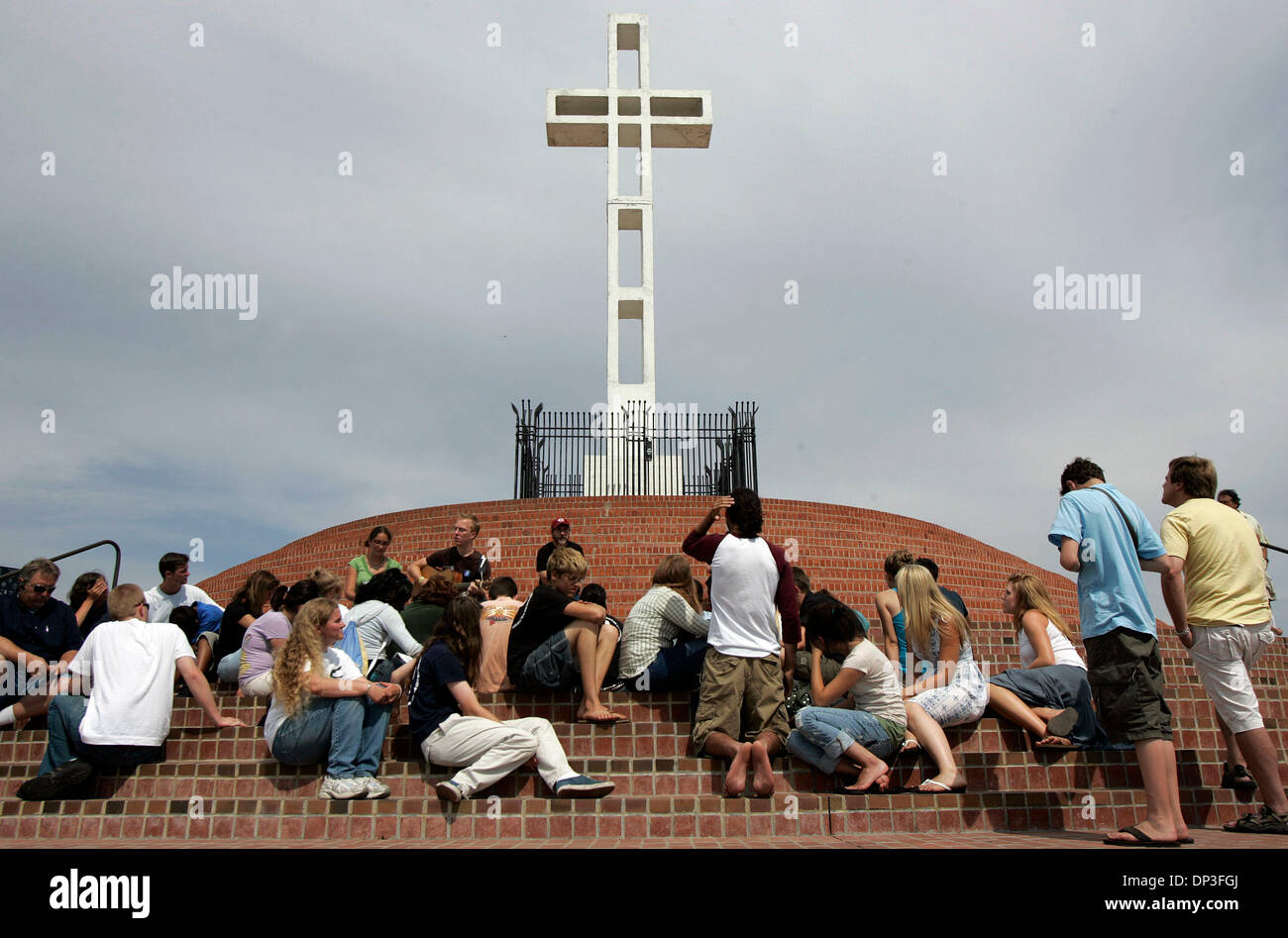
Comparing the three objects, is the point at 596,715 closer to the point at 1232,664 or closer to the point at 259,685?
the point at 259,685

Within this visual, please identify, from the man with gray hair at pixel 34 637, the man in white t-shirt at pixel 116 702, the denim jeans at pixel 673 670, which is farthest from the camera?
the man with gray hair at pixel 34 637

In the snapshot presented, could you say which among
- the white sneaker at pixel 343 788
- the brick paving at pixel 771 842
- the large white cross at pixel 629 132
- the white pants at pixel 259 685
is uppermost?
the large white cross at pixel 629 132

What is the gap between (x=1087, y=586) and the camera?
409cm

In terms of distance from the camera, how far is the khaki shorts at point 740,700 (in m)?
4.69

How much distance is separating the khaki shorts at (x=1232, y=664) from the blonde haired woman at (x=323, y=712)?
3.65 meters

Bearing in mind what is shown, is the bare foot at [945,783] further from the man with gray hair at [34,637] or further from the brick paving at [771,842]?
the man with gray hair at [34,637]

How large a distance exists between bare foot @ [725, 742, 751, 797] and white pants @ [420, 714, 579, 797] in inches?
27.9

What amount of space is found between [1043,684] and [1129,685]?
4.02 feet

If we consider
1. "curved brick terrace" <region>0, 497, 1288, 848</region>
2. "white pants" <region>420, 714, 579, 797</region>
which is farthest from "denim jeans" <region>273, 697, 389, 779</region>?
"white pants" <region>420, 714, 579, 797</region>

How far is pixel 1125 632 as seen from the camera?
3.97m

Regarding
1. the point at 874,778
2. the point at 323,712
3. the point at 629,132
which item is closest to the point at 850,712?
the point at 874,778

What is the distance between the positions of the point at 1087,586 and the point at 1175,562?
457 mm

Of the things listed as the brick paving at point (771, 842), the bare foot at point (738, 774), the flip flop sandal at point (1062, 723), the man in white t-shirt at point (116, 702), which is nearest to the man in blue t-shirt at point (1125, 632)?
the brick paving at point (771, 842)
